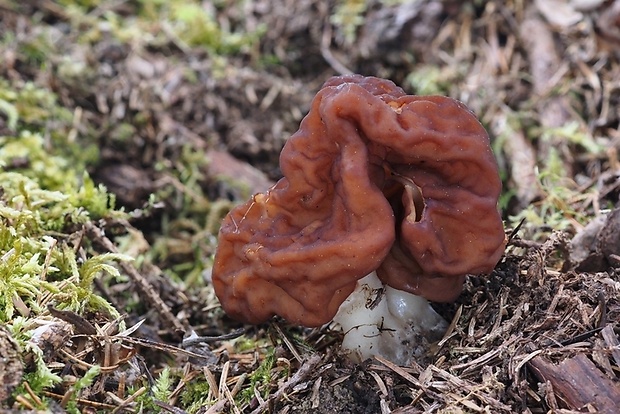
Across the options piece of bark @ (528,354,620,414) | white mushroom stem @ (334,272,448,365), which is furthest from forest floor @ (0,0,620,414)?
white mushroom stem @ (334,272,448,365)

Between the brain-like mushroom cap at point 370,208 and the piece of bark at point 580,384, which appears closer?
the piece of bark at point 580,384

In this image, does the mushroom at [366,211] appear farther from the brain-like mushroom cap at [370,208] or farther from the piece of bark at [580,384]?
the piece of bark at [580,384]

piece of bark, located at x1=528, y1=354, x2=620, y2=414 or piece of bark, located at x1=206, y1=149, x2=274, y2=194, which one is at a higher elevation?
piece of bark, located at x1=528, y1=354, x2=620, y2=414

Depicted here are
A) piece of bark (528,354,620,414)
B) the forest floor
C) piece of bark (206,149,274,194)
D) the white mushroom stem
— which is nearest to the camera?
piece of bark (528,354,620,414)

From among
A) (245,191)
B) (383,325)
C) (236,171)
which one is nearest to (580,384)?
(383,325)

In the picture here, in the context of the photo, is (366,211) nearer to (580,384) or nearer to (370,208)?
(370,208)

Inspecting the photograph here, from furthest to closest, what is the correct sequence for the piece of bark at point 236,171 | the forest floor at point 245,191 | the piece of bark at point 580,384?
the piece of bark at point 236,171 < the forest floor at point 245,191 < the piece of bark at point 580,384

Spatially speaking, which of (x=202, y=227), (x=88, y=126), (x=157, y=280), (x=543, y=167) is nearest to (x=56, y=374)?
(x=157, y=280)

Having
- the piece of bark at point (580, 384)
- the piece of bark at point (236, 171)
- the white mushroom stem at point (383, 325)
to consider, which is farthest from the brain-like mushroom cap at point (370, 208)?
the piece of bark at point (236, 171)

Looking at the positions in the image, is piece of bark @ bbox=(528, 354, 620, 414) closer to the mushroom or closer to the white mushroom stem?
the mushroom
